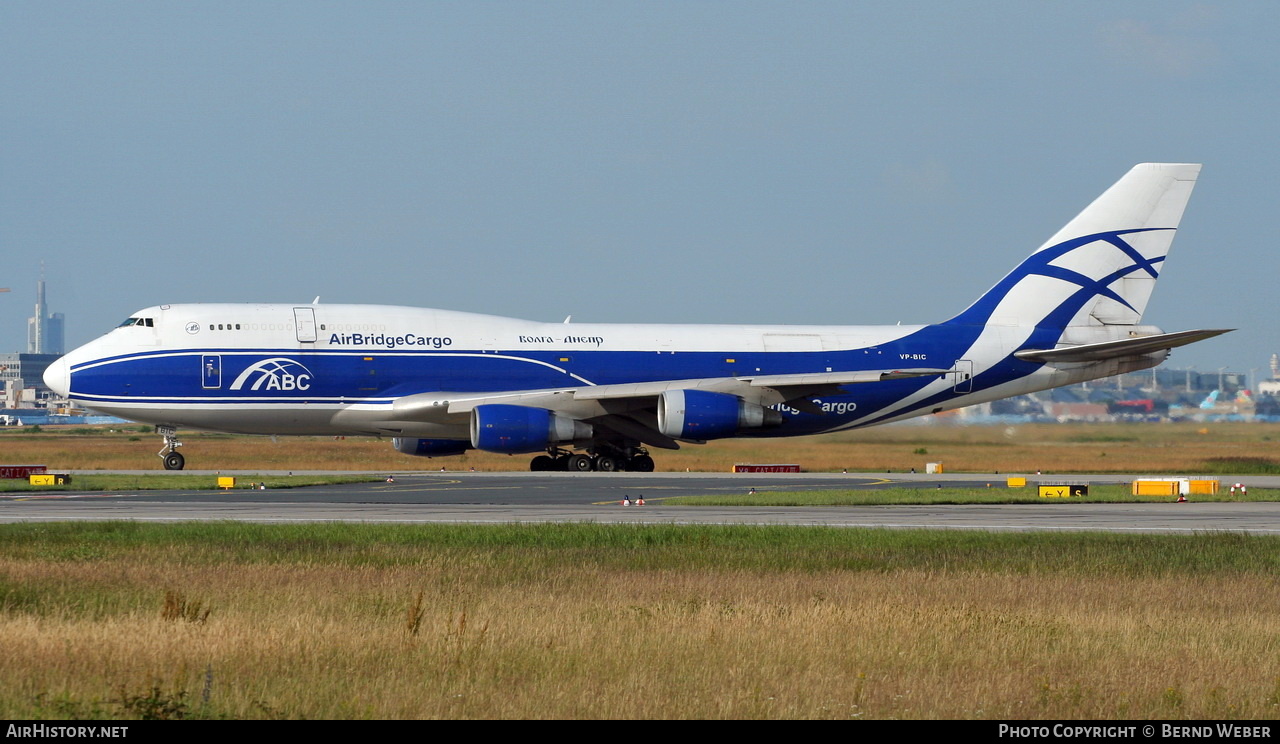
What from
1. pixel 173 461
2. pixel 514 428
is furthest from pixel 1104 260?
pixel 173 461

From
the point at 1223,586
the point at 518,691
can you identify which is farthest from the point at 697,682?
the point at 1223,586

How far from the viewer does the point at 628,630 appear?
11.4 metres

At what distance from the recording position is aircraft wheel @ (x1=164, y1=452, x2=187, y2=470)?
4056 cm

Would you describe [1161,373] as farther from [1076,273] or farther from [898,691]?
[898,691]

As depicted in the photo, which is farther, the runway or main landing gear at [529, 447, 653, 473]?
main landing gear at [529, 447, 653, 473]

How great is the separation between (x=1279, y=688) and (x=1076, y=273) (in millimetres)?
36705

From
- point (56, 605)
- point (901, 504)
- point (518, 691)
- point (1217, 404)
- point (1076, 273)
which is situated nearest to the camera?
point (518, 691)

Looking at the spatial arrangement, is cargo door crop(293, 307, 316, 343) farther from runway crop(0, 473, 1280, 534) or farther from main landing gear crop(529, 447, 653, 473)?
main landing gear crop(529, 447, 653, 473)

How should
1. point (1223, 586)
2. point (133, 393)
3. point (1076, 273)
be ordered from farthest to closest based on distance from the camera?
point (1076, 273)
point (133, 393)
point (1223, 586)

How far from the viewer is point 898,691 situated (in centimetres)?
927

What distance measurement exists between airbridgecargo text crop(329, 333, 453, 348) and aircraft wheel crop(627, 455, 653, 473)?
22.1 ft

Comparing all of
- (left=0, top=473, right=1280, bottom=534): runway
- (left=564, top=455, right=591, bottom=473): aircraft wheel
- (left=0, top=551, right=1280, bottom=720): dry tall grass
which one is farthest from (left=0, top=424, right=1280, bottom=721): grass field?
(left=564, top=455, right=591, bottom=473): aircraft wheel

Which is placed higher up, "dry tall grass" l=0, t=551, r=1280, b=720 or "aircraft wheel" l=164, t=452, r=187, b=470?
"aircraft wheel" l=164, t=452, r=187, b=470
